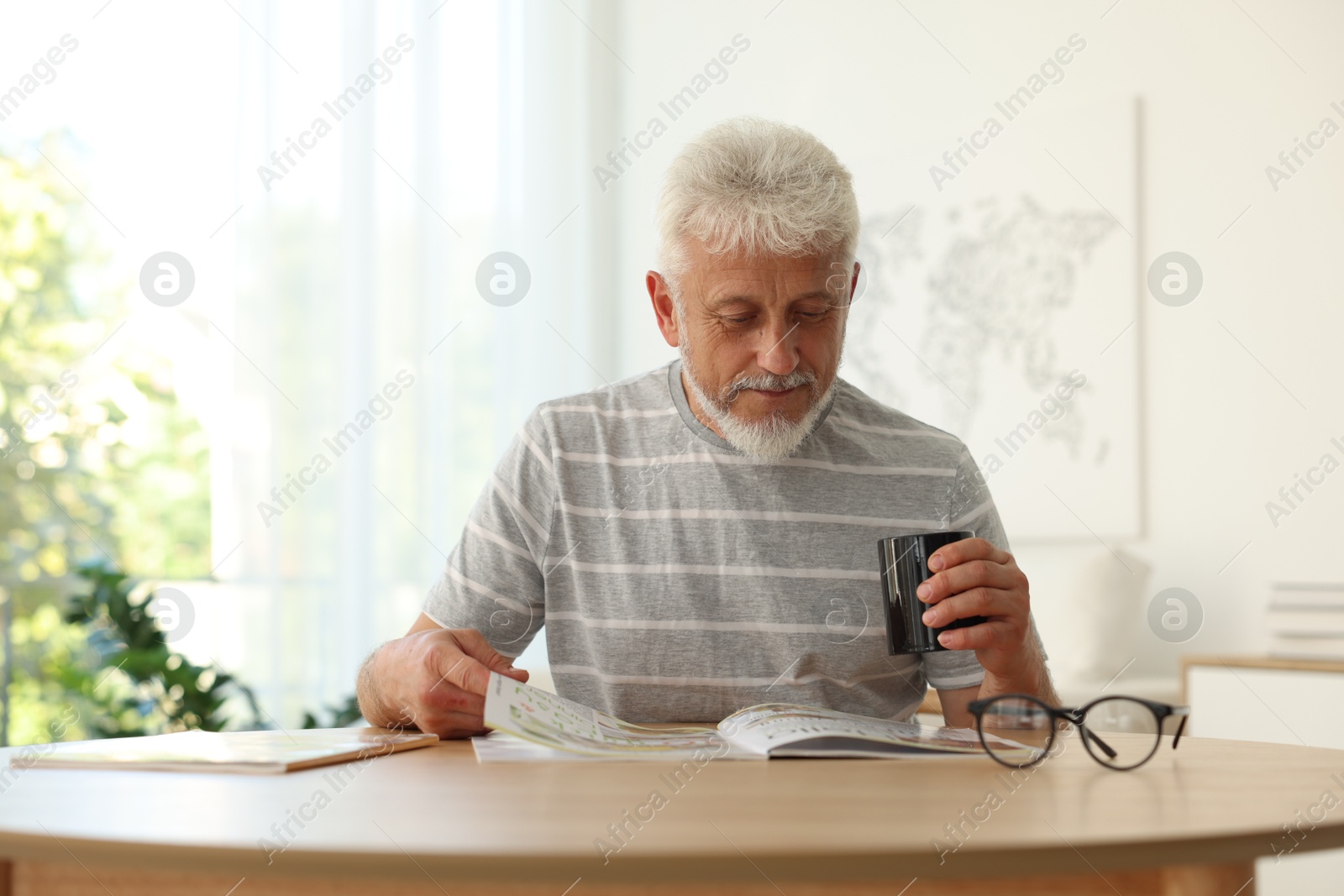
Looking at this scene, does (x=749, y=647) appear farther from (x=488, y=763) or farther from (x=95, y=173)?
(x=95, y=173)

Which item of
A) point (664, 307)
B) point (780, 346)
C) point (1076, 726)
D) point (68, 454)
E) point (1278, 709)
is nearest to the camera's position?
point (1076, 726)

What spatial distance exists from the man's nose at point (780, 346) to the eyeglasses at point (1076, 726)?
1.95ft

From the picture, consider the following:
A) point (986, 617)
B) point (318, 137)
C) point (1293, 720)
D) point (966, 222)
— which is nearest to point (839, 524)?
point (986, 617)

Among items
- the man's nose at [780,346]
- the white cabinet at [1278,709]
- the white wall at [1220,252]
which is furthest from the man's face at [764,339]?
the white wall at [1220,252]

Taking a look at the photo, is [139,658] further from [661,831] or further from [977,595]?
[661,831]

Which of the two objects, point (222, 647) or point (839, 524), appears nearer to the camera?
point (839, 524)

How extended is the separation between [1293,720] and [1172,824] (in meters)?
2.09

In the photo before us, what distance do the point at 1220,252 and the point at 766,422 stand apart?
2.08 meters

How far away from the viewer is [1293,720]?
7.93 ft

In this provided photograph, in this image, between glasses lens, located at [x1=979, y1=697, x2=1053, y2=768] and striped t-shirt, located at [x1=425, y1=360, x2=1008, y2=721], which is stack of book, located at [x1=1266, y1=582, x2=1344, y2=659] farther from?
glasses lens, located at [x1=979, y1=697, x2=1053, y2=768]

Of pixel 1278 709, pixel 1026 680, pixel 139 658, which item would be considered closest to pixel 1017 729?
pixel 1026 680

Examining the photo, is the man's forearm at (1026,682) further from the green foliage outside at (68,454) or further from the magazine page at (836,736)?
the green foliage outside at (68,454)

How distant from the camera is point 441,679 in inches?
42.3

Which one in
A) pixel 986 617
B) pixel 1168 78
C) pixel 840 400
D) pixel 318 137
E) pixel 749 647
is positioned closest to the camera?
pixel 986 617
